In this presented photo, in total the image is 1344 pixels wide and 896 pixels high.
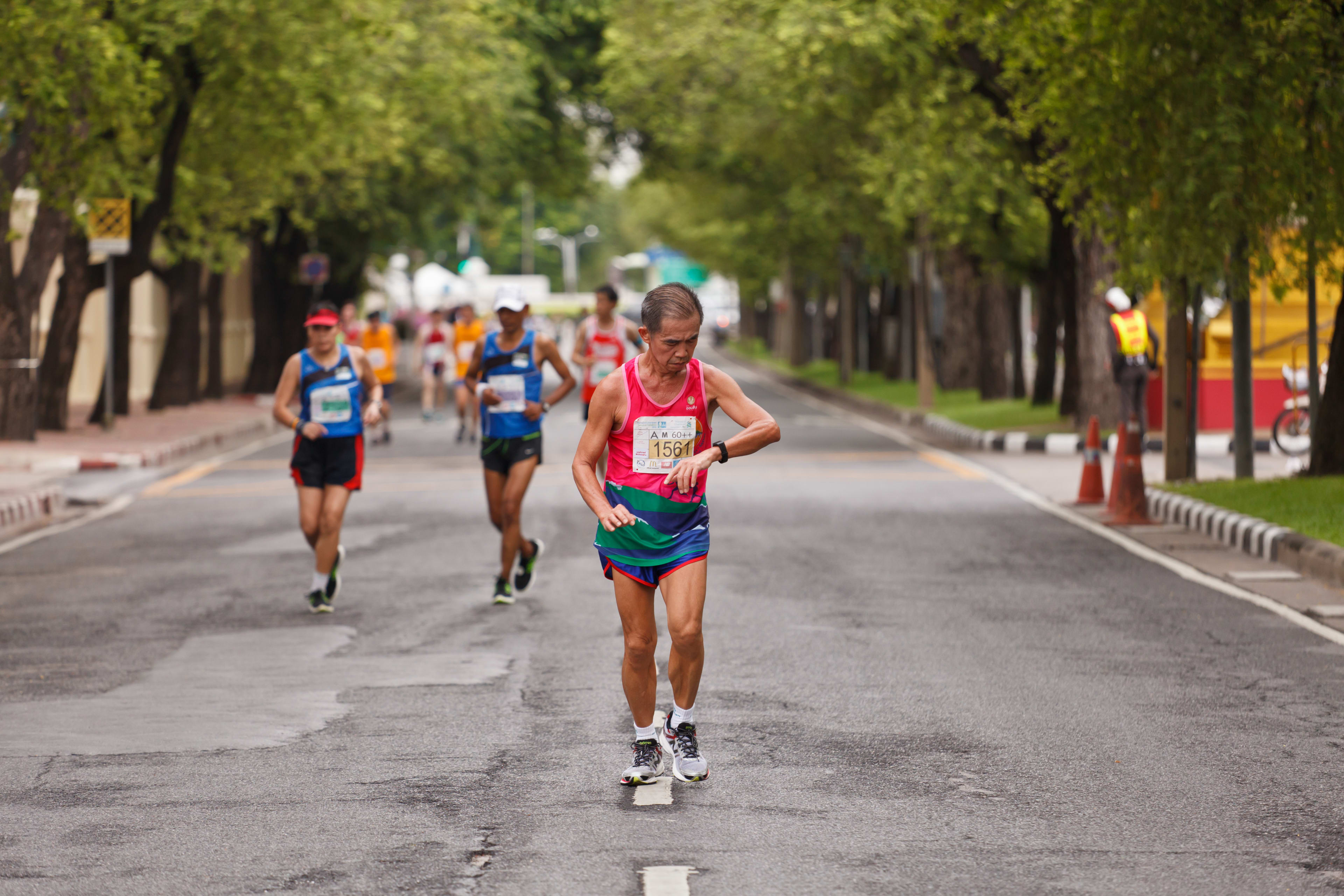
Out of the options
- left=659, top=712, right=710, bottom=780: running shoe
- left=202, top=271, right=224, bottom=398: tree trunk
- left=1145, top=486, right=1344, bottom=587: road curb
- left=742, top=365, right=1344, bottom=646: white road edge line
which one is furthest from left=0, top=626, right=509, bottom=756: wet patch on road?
left=202, top=271, right=224, bottom=398: tree trunk

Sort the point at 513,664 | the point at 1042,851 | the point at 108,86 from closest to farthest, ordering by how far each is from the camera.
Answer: the point at 1042,851, the point at 513,664, the point at 108,86

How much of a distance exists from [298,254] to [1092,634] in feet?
110

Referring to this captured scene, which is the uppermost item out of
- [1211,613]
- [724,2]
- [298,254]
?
[724,2]

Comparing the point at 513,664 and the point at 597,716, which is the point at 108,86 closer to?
the point at 513,664

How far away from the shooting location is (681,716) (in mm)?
6680

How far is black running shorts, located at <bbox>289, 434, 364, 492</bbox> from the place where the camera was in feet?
37.5

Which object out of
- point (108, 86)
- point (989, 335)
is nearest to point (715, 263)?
point (989, 335)

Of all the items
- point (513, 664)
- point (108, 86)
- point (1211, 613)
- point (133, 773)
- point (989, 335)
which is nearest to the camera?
point (133, 773)

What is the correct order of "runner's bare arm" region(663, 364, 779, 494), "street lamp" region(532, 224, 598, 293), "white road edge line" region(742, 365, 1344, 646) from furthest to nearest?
"street lamp" region(532, 224, 598, 293), "white road edge line" region(742, 365, 1344, 646), "runner's bare arm" region(663, 364, 779, 494)

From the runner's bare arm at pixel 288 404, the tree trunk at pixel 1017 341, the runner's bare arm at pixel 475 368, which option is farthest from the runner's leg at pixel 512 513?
the tree trunk at pixel 1017 341

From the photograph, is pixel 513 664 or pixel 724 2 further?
pixel 724 2

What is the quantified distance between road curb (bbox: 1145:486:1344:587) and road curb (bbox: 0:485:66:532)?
9230mm

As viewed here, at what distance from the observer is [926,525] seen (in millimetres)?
15609

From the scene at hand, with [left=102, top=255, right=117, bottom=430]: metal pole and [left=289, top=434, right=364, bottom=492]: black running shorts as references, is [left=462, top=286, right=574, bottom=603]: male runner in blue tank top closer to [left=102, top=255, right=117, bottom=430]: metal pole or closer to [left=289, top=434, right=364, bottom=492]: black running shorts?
[left=289, top=434, right=364, bottom=492]: black running shorts
